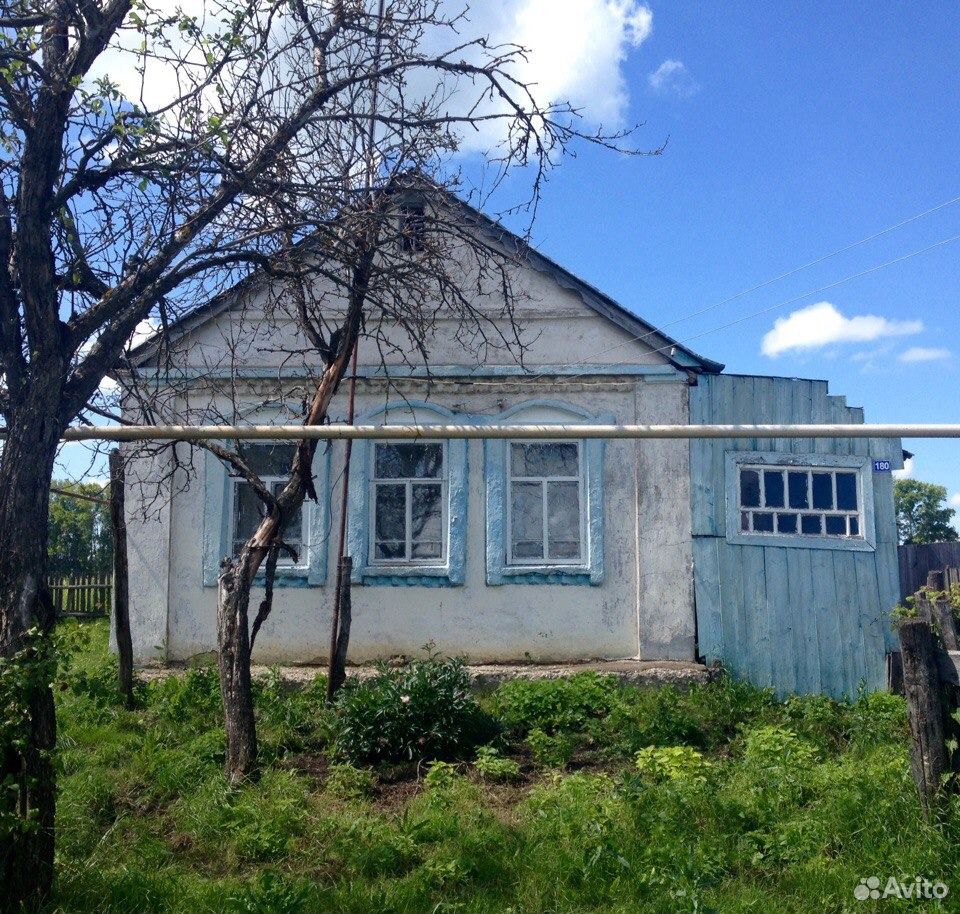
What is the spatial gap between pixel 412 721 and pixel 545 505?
347cm

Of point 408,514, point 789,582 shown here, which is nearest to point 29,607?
point 408,514

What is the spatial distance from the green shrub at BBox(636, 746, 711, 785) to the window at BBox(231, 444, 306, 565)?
4.81 metres

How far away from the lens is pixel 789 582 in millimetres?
9352

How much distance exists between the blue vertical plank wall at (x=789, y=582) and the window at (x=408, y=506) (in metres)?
2.75

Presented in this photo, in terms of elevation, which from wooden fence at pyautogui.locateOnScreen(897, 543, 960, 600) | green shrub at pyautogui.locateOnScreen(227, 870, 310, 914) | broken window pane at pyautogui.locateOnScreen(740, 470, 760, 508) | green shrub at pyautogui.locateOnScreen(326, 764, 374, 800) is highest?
broken window pane at pyautogui.locateOnScreen(740, 470, 760, 508)

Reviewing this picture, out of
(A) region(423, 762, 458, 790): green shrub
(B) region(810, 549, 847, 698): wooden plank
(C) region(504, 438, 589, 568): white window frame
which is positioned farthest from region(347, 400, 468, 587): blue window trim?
(B) region(810, 549, 847, 698): wooden plank

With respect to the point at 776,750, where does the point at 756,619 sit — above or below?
above

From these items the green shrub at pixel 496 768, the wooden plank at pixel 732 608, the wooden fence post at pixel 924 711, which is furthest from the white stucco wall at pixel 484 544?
the wooden fence post at pixel 924 711

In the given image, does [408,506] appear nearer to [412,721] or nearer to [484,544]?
[484,544]

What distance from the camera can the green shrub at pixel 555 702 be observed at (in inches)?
301

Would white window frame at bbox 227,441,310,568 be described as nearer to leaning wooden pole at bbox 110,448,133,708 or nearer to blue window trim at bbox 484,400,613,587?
leaning wooden pole at bbox 110,448,133,708

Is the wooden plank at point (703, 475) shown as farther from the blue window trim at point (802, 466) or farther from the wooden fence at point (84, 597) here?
the wooden fence at point (84, 597)

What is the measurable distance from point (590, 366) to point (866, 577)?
3633mm

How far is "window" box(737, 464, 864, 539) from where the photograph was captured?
373 inches
